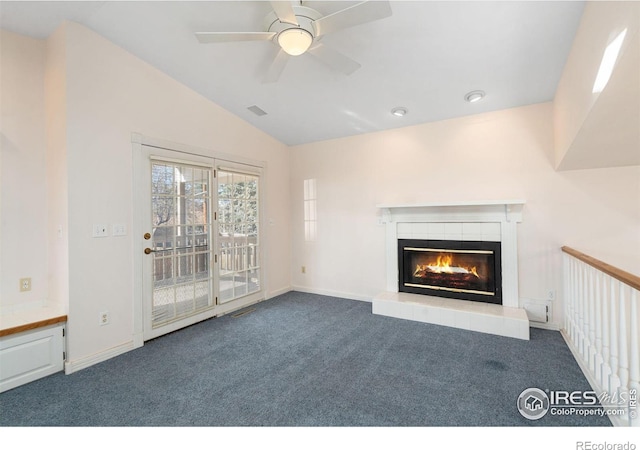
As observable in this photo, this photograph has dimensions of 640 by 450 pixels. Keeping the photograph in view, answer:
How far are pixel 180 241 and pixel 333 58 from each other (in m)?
2.49

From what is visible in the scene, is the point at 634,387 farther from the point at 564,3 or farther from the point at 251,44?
the point at 251,44

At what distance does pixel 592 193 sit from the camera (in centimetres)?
291

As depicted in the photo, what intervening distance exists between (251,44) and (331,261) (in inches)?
121

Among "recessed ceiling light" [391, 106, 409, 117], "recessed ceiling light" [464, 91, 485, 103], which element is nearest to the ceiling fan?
"recessed ceiling light" [391, 106, 409, 117]

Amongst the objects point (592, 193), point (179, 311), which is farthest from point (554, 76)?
point (179, 311)

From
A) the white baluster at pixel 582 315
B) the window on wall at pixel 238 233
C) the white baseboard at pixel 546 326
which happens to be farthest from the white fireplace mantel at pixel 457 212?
the window on wall at pixel 238 233

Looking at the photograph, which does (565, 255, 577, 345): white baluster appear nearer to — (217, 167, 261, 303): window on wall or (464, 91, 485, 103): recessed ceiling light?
(464, 91, 485, 103): recessed ceiling light

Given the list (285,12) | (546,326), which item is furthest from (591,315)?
(285,12)

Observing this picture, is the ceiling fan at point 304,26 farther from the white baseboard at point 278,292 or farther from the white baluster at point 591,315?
the white baseboard at point 278,292

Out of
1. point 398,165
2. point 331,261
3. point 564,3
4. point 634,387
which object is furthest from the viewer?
point 331,261

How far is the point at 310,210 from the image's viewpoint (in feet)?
15.6

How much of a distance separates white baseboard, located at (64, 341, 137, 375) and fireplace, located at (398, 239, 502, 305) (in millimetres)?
3211

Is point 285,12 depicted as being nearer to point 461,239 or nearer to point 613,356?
point 613,356

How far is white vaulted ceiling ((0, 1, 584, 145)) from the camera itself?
214cm
